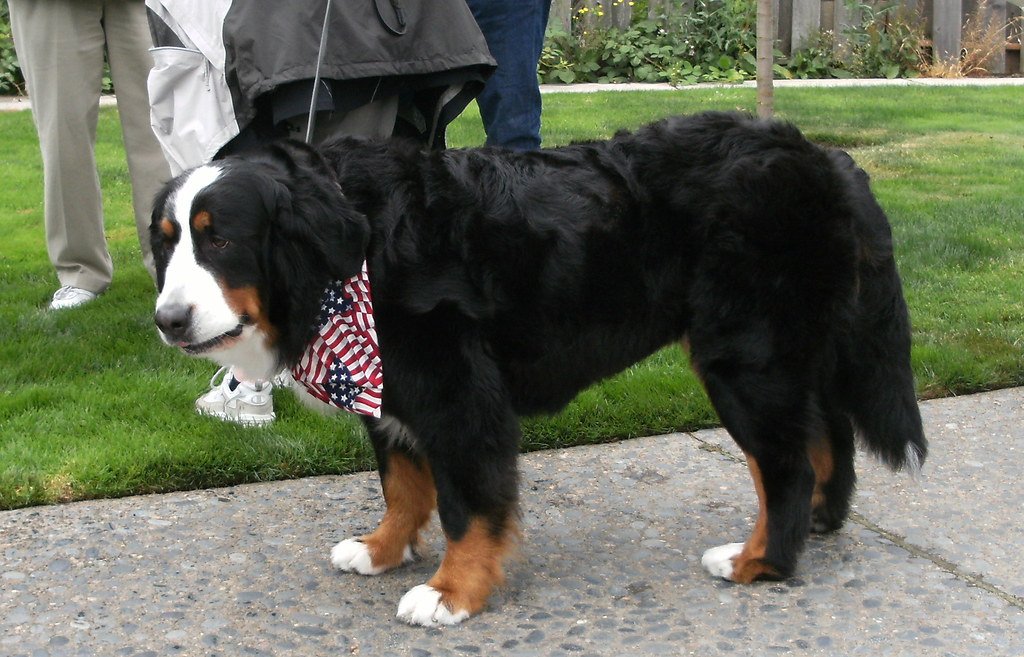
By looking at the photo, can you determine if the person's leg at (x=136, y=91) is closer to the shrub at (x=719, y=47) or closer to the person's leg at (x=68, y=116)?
the person's leg at (x=68, y=116)

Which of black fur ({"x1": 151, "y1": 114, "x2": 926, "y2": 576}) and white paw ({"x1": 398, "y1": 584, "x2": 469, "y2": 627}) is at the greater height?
black fur ({"x1": 151, "y1": 114, "x2": 926, "y2": 576})

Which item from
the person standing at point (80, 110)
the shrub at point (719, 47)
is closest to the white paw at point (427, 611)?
the person standing at point (80, 110)

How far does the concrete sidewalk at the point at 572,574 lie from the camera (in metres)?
2.99

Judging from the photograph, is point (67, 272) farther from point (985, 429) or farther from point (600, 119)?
point (600, 119)

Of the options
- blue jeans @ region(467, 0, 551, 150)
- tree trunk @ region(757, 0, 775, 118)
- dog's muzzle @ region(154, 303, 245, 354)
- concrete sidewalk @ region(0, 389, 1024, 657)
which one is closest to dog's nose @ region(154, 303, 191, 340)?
dog's muzzle @ region(154, 303, 245, 354)

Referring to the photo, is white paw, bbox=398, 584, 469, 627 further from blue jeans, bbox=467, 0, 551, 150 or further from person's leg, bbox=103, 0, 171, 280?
person's leg, bbox=103, 0, 171, 280

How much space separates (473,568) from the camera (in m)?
3.14

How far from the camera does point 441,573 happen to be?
3.17 meters

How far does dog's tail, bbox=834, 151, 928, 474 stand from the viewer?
10.9ft

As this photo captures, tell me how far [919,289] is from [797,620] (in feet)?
11.3

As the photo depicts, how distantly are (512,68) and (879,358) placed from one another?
207 centimetres

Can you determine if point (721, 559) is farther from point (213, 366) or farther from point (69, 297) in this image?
point (69, 297)

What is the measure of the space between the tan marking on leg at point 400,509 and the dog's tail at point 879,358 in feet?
4.30

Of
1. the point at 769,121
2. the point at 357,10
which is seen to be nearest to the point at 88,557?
the point at 357,10
